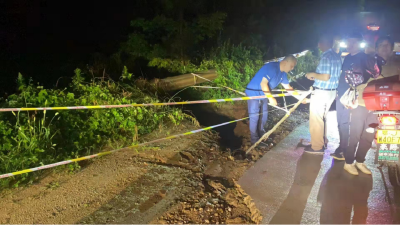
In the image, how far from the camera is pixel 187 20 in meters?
10.4

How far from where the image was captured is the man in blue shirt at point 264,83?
16.3 ft

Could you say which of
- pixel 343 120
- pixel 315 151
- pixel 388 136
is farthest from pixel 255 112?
pixel 388 136

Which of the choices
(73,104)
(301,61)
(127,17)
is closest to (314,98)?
(73,104)

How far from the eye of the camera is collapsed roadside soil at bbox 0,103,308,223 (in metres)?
3.27

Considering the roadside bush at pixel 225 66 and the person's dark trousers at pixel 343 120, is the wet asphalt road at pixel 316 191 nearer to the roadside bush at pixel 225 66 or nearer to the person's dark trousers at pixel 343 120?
the person's dark trousers at pixel 343 120

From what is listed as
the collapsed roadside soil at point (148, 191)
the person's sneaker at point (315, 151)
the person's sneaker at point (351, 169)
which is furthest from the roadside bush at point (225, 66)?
the person's sneaker at point (351, 169)

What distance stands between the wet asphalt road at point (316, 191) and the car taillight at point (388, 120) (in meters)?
0.85

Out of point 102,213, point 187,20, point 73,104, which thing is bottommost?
point 102,213

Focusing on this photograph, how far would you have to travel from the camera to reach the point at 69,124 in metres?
4.82

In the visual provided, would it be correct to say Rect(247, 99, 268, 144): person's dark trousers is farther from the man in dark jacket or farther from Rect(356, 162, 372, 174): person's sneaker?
Rect(356, 162, 372, 174): person's sneaker

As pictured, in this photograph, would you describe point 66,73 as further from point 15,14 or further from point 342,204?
point 342,204

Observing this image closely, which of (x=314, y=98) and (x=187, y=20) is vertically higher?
(x=187, y=20)

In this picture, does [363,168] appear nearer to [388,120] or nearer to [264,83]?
[388,120]

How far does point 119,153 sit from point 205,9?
Answer: 772 cm
